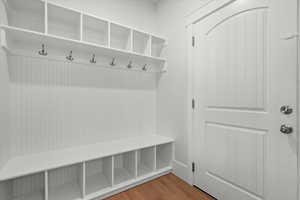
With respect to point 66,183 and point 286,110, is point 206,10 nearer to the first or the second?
point 286,110

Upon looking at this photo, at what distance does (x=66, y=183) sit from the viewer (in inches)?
65.7

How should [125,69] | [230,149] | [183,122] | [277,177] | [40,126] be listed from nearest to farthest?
1. [277,177]
2. [230,149]
3. [40,126]
4. [183,122]
5. [125,69]

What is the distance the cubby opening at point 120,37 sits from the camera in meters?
1.94

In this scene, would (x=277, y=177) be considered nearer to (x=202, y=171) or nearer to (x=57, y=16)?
(x=202, y=171)

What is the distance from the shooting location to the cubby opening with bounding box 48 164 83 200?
1.46 metres

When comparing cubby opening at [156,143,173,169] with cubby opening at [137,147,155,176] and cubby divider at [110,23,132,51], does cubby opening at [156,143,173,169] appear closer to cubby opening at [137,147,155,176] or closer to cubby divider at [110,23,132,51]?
cubby opening at [137,147,155,176]

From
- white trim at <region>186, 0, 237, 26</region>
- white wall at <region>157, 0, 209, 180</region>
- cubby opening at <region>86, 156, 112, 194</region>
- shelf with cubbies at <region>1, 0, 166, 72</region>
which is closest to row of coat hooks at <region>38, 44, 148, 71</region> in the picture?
shelf with cubbies at <region>1, 0, 166, 72</region>

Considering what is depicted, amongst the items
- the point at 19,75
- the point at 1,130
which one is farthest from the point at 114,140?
the point at 19,75

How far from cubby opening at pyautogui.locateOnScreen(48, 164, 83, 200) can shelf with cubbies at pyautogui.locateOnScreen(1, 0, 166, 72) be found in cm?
125

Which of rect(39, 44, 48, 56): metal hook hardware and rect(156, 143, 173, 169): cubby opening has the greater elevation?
rect(39, 44, 48, 56): metal hook hardware

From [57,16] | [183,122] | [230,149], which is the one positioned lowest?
[230,149]

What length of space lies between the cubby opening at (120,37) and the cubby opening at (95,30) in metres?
0.11

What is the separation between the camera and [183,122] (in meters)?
1.94

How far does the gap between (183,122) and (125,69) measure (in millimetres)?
1080
